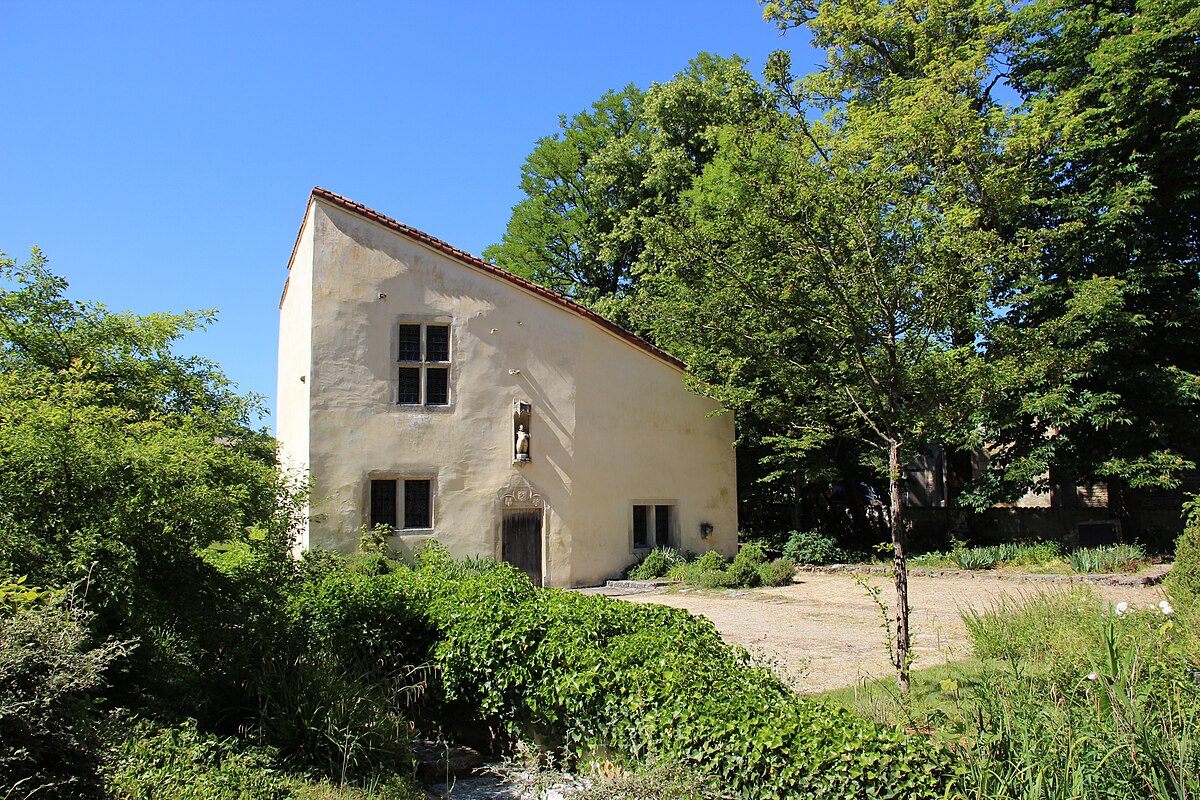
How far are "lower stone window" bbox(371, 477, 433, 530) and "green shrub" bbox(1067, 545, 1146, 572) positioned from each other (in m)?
13.3

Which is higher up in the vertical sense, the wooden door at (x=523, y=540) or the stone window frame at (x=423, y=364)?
the stone window frame at (x=423, y=364)

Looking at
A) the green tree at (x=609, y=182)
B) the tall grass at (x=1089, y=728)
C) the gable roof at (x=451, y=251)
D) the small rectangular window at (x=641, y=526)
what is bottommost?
the tall grass at (x=1089, y=728)

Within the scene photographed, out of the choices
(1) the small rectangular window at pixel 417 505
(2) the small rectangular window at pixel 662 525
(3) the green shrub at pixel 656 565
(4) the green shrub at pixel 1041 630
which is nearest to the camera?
(4) the green shrub at pixel 1041 630

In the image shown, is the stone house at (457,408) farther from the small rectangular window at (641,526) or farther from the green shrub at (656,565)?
the green shrub at (656,565)

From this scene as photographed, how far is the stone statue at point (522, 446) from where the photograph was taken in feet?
57.2

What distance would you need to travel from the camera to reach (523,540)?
17516 mm

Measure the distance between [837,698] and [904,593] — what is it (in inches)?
40.6

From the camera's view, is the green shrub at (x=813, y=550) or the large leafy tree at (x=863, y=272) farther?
the green shrub at (x=813, y=550)

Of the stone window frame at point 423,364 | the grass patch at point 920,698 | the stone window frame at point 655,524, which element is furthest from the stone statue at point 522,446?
the grass patch at point 920,698

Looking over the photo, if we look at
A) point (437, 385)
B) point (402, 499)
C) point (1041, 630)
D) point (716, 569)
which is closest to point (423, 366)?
point (437, 385)

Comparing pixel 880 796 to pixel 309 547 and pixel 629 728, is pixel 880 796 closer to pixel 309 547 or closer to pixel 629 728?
pixel 629 728

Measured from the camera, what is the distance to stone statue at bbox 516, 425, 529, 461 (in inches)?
686

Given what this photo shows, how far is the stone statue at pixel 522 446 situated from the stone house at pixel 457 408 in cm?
3

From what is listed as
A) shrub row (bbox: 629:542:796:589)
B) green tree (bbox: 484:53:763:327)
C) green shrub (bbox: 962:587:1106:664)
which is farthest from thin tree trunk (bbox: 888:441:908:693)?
green tree (bbox: 484:53:763:327)
